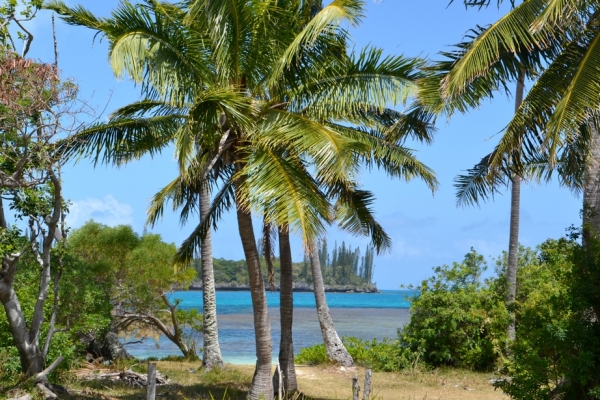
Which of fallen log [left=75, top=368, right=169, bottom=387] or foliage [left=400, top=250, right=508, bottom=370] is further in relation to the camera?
foliage [left=400, top=250, right=508, bottom=370]

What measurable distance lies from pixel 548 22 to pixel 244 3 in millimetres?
4887

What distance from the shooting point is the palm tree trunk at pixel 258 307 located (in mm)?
12750

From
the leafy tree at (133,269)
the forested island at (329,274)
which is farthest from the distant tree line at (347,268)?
the leafy tree at (133,269)

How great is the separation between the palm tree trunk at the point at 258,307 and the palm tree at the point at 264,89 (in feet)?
0.06

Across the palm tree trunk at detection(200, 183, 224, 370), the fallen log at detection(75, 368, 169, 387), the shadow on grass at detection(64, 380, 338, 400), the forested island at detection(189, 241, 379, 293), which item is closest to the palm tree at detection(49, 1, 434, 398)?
the shadow on grass at detection(64, 380, 338, 400)

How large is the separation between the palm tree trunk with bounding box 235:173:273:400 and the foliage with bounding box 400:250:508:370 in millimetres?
7492

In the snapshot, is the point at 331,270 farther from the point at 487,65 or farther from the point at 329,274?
the point at 487,65

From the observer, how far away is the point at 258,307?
12.9 meters

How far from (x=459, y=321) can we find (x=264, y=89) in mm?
9524

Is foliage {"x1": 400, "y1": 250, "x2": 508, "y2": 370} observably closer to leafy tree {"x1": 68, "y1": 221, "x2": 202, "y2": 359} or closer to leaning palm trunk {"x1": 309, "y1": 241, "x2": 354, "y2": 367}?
leaning palm trunk {"x1": 309, "y1": 241, "x2": 354, "y2": 367}

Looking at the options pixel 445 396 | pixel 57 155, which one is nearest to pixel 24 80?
pixel 57 155

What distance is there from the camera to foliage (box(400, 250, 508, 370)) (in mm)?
18797

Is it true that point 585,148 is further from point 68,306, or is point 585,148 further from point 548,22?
point 68,306

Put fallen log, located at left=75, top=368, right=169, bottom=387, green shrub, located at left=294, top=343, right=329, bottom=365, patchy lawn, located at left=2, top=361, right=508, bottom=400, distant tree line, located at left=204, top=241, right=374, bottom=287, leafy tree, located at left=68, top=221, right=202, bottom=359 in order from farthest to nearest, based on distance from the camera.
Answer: distant tree line, located at left=204, top=241, right=374, bottom=287 < leafy tree, located at left=68, top=221, right=202, bottom=359 < green shrub, located at left=294, top=343, right=329, bottom=365 < fallen log, located at left=75, top=368, right=169, bottom=387 < patchy lawn, located at left=2, top=361, right=508, bottom=400
